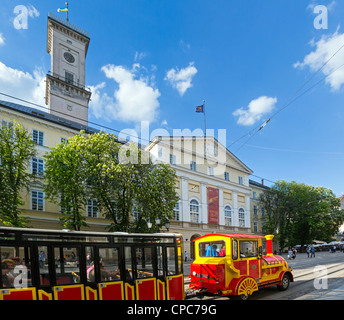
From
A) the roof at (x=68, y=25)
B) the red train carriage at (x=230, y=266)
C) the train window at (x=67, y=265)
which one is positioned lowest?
the red train carriage at (x=230, y=266)

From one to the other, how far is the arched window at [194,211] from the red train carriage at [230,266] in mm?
31139

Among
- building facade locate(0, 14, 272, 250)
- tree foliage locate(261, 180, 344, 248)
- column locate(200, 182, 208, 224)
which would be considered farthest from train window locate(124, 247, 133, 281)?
tree foliage locate(261, 180, 344, 248)

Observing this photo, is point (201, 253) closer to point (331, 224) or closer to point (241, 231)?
point (241, 231)

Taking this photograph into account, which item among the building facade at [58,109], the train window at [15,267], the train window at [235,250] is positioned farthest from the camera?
the building facade at [58,109]

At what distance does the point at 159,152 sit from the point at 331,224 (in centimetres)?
3724

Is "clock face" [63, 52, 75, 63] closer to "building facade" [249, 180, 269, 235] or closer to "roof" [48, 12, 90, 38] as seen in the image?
"roof" [48, 12, 90, 38]

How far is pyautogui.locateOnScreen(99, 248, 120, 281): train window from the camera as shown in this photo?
838 cm

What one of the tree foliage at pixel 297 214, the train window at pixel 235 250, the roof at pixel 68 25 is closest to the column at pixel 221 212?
the tree foliage at pixel 297 214

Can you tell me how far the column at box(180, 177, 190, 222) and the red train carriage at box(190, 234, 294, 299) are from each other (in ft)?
98.2

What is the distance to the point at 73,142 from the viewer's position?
84.9 feet

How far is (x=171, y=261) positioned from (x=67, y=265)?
3688 mm

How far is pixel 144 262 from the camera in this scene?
9297 mm

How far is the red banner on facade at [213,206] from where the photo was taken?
4562cm

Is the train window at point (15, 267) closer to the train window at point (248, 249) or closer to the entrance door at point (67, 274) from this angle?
the entrance door at point (67, 274)
